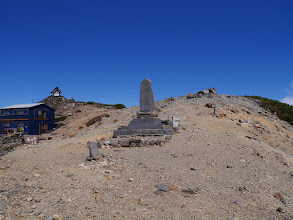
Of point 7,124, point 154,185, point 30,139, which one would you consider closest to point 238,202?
point 154,185

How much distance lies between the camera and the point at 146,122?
46.5ft

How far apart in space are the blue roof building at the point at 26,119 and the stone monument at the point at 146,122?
21.5 meters

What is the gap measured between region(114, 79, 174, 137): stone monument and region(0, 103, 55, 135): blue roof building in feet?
70.7

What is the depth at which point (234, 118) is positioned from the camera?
1981 centimetres

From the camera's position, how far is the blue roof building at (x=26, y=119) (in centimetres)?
3022

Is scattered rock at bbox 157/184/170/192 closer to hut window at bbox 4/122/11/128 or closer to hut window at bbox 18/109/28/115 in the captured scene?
hut window at bbox 18/109/28/115

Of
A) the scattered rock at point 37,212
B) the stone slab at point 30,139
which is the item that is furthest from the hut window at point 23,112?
the scattered rock at point 37,212

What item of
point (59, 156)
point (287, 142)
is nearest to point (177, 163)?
point (59, 156)

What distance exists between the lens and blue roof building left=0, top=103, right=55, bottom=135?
30.2 metres

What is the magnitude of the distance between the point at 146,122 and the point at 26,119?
23.5 meters

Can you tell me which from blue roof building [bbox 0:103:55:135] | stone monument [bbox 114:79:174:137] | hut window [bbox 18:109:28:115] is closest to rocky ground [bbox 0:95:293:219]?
stone monument [bbox 114:79:174:137]

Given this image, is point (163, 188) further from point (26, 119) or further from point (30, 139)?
point (26, 119)

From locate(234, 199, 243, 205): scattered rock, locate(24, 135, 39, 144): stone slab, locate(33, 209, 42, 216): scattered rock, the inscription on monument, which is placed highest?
the inscription on monument

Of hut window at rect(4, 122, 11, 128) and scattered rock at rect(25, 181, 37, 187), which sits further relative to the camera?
hut window at rect(4, 122, 11, 128)
